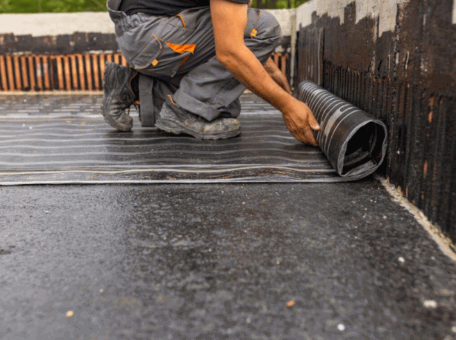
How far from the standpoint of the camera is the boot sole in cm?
232

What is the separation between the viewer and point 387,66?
1602 millimetres

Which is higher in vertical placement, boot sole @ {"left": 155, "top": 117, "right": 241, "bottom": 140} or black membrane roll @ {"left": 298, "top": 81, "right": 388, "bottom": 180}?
black membrane roll @ {"left": 298, "top": 81, "right": 388, "bottom": 180}

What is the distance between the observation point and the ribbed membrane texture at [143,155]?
5.55ft

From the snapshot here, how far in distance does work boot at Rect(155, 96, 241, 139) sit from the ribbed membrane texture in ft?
0.17

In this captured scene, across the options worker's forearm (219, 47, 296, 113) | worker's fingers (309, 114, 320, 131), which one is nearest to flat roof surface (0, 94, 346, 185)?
worker's fingers (309, 114, 320, 131)

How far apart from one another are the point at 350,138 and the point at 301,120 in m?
0.34

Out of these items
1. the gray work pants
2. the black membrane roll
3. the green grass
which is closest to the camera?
the black membrane roll

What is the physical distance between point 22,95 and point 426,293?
438 cm

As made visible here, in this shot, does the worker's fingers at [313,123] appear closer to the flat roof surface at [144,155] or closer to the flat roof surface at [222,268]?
the flat roof surface at [144,155]

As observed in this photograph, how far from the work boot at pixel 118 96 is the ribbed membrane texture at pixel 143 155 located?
7 centimetres

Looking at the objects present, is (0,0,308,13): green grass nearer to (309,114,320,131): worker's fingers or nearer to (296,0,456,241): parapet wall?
(296,0,456,241): parapet wall

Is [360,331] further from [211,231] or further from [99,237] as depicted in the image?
[99,237]

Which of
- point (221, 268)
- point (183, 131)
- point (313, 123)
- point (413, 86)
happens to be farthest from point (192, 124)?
point (221, 268)

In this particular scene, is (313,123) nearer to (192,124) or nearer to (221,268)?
(192,124)
